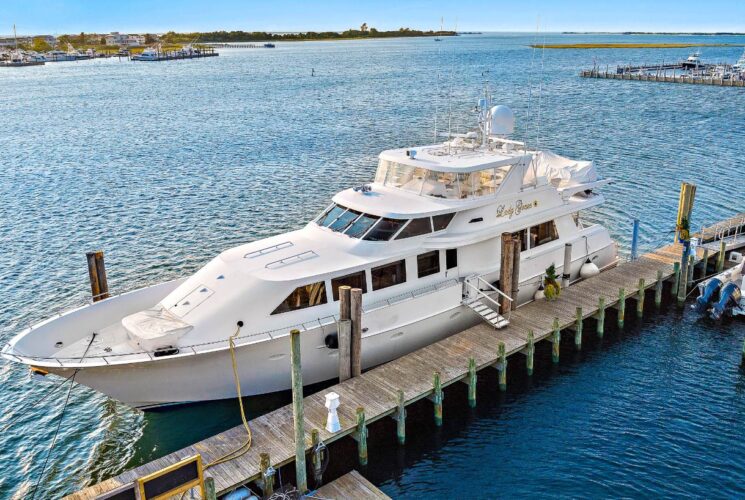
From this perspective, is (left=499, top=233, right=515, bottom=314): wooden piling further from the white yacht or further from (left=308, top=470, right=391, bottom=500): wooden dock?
(left=308, top=470, right=391, bottom=500): wooden dock

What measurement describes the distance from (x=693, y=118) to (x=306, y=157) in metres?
42.6

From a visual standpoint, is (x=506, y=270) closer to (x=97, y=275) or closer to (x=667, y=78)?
(x=97, y=275)

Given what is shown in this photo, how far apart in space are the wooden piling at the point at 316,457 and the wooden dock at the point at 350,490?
0.65 meters

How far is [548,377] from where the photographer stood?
20.5 m

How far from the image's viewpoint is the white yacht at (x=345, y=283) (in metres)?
17.2

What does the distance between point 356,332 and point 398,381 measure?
72.6 inches

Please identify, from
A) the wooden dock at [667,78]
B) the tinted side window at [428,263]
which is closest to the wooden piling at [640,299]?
the tinted side window at [428,263]

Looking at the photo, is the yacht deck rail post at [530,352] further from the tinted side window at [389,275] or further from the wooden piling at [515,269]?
the tinted side window at [389,275]

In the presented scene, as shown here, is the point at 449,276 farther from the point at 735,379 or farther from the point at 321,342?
the point at 735,379

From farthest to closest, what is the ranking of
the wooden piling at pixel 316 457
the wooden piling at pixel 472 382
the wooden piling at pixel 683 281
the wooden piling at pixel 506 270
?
the wooden piling at pixel 683 281, the wooden piling at pixel 506 270, the wooden piling at pixel 472 382, the wooden piling at pixel 316 457

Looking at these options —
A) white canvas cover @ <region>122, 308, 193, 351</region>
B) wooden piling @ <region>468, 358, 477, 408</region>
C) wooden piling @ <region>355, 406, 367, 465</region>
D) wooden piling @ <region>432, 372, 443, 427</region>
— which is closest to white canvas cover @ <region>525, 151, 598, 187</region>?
wooden piling @ <region>468, 358, 477, 408</region>

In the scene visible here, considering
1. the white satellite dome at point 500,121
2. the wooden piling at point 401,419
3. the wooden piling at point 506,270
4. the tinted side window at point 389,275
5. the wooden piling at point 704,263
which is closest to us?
the wooden piling at point 401,419

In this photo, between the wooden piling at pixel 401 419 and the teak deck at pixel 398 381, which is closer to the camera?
the teak deck at pixel 398 381

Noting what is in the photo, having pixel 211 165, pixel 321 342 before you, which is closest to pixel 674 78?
pixel 211 165
